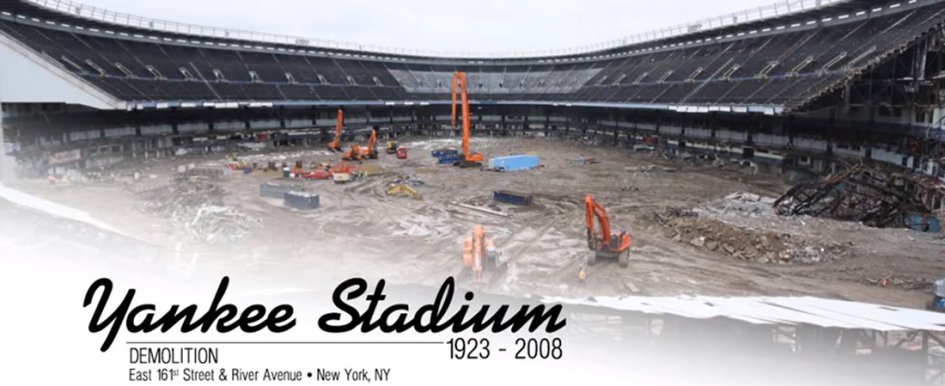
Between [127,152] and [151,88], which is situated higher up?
[151,88]

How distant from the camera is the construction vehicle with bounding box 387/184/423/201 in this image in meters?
33.5

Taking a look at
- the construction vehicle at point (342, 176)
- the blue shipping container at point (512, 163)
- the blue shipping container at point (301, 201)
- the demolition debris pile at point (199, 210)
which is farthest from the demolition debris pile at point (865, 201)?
the construction vehicle at point (342, 176)

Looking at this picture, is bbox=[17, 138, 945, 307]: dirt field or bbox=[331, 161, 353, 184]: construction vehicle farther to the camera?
bbox=[331, 161, 353, 184]: construction vehicle

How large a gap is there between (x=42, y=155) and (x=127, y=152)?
30.6 feet

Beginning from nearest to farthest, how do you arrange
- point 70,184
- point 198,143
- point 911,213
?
point 911,213 → point 70,184 → point 198,143

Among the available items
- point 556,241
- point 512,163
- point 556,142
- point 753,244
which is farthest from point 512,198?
point 556,142

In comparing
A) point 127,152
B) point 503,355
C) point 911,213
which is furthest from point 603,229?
point 127,152

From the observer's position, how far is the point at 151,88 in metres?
47.7

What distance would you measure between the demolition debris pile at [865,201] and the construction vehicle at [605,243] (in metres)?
10.8

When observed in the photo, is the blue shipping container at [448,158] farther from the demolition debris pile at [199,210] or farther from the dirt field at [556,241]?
the demolition debris pile at [199,210]

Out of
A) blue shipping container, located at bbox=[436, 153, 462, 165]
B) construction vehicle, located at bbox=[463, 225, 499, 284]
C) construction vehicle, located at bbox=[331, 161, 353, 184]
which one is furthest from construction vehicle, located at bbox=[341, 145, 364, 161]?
construction vehicle, located at bbox=[463, 225, 499, 284]

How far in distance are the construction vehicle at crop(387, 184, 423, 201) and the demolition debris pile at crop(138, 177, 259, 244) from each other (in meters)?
8.85

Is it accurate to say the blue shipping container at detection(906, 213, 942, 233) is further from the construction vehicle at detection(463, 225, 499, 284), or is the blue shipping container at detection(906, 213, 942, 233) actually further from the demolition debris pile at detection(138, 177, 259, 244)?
the demolition debris pile at detection(138, 177, 259, 244)

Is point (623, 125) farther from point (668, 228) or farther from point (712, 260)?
point (712, 260)
